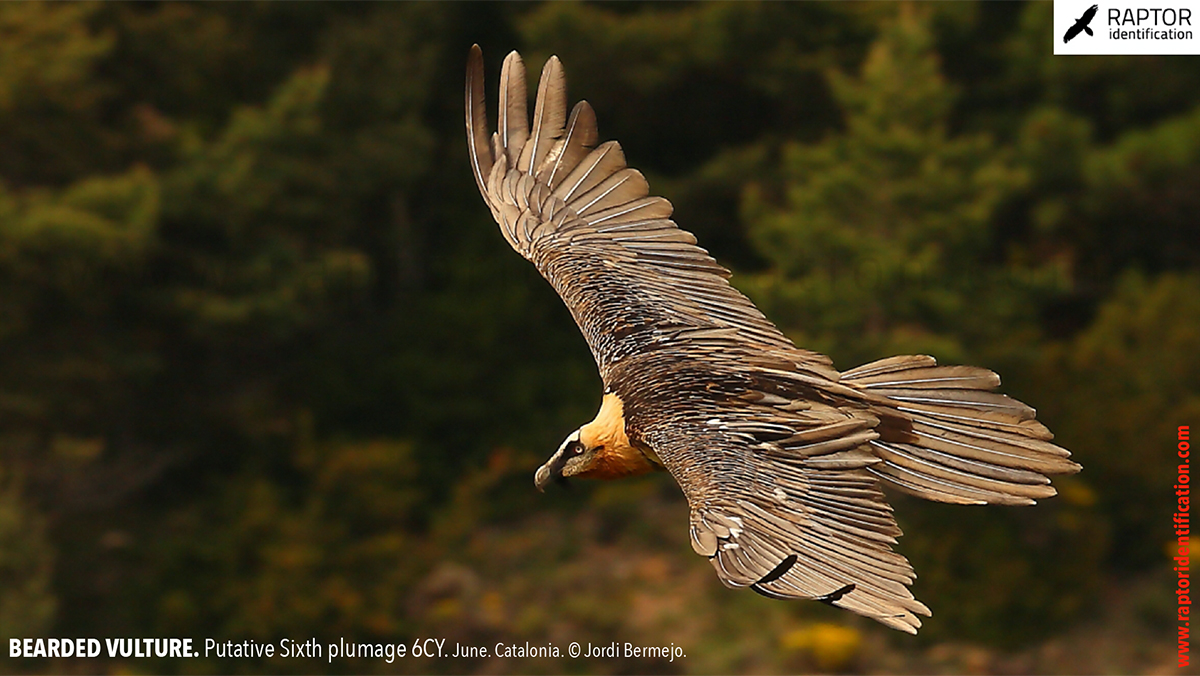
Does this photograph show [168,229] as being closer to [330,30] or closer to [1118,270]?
[330,30]

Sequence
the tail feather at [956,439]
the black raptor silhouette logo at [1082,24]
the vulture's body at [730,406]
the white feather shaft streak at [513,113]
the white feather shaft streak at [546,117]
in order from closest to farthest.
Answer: the vulture's body at [730,406] < the tail feather at [956,439] < the white feather shaft streak at [546,117] < the white feather shaft streak at [513,113] < the black raptor silhouette logo at [1082,24]

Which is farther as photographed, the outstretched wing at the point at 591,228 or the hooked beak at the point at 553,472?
the outstretched wing at the point at 591,228

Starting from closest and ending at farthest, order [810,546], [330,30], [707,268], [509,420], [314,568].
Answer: [810,546] < [707,268] < [314,568] < [330,30] < [509,420]

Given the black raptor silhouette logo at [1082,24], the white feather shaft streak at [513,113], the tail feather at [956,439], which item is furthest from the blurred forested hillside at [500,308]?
the tail feather at [956,439]

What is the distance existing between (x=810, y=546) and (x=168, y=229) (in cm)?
1104


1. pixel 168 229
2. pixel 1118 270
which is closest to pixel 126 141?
pixel 168 229

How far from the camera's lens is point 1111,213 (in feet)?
52.4

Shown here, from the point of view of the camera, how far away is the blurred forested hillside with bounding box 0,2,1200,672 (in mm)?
13391

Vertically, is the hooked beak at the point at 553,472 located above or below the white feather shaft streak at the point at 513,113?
below

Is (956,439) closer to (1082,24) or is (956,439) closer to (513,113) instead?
(513,113)

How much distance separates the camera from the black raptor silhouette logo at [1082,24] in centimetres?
1424

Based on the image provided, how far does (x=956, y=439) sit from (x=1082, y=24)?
403 inches

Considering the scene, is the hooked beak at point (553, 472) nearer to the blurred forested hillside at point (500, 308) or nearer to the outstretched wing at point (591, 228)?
the outstretched wing at point (591, 228)

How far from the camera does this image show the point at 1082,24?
14.6 m
